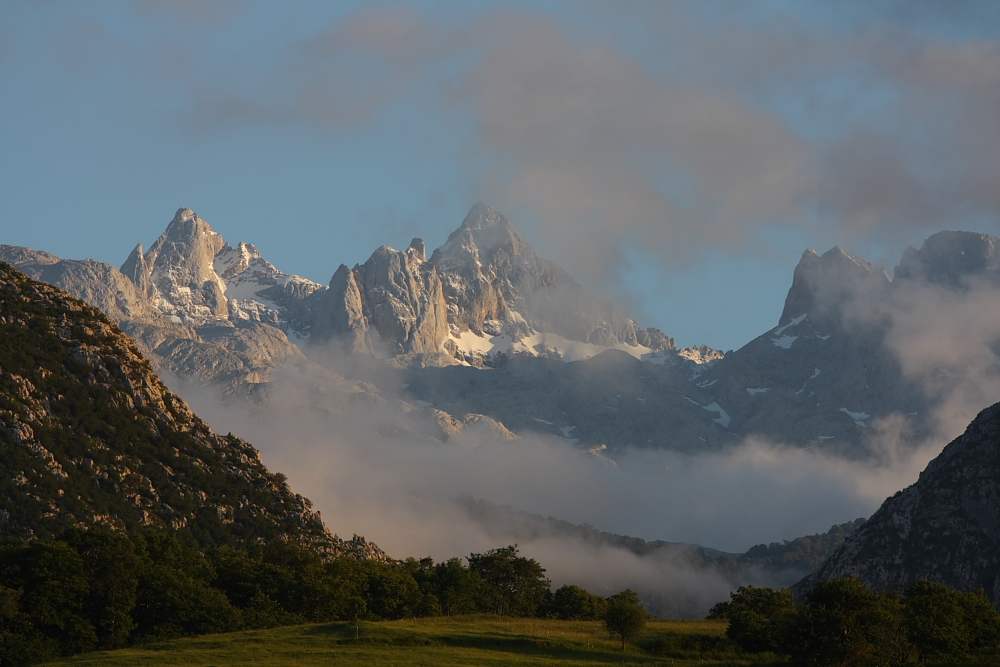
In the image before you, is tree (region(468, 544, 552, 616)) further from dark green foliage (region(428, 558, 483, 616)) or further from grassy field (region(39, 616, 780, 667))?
grassy field (region(39, 616, 780, 667))

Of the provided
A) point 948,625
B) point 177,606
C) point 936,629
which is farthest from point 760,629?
point 177,606

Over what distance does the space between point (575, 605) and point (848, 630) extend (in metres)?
82.8

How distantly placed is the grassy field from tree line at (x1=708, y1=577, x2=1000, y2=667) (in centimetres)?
437

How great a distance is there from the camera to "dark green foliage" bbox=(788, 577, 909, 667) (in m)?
92.9

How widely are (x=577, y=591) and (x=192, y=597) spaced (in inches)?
2822

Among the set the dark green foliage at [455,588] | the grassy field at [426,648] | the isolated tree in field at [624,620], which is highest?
the dark green foliage at [455,588]

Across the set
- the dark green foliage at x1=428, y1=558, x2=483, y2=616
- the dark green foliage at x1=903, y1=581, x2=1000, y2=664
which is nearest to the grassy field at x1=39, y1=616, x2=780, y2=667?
the dark green foliage at x1=903, y1=581, x2=1000, y2=664

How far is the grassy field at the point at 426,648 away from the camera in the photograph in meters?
97.4

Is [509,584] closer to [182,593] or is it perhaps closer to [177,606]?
[182,593]

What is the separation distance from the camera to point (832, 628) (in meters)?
94.4

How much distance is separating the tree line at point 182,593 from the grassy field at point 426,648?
14.4 meters

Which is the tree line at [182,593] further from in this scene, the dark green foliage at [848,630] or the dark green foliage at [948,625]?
the dark green foliage at [948,625]

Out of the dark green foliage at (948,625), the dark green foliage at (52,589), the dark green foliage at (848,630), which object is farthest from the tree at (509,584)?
the dark green foliage at (848,630)

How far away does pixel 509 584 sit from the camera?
178 m
